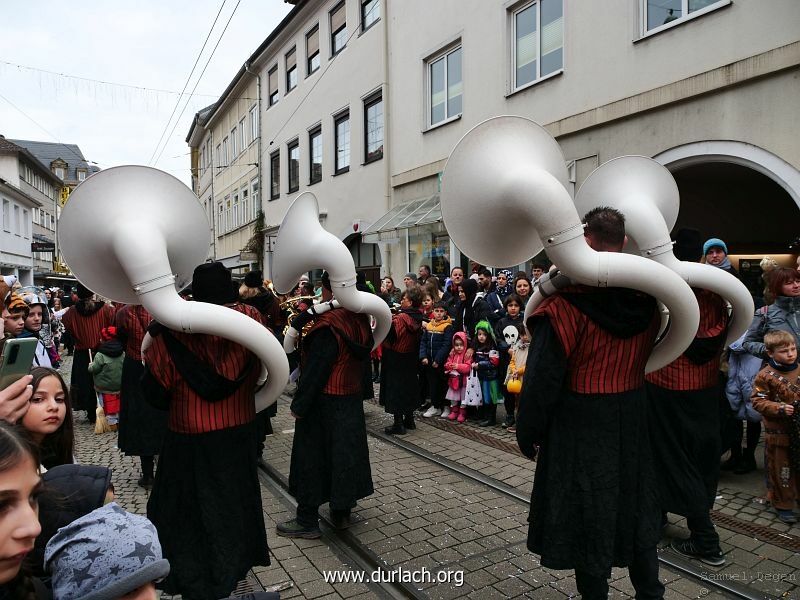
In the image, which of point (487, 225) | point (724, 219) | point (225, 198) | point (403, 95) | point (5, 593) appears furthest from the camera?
point (225, 198)

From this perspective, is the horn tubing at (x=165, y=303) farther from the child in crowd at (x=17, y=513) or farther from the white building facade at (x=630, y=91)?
the white building facade at (x=630, y=91)

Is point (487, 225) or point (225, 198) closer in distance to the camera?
point (487, 225)

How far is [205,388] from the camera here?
2.79 m

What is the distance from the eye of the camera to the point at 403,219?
13070 mm

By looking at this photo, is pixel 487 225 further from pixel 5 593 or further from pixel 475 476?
pixel 475 476

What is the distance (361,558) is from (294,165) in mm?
18717

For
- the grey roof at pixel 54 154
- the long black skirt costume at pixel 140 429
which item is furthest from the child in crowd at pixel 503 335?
the grey roof at pixel 54 154

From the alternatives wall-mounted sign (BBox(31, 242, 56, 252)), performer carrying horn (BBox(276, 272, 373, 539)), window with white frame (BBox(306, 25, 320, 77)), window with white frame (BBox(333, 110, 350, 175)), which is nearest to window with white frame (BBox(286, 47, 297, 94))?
window with white frame (BBox(306, 25, 320, 77))

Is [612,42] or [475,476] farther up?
[612,42]

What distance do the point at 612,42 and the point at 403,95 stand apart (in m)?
6.41

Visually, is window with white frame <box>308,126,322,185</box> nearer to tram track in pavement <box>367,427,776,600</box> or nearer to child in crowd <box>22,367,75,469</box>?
tram track in pavement <box>367,427,776,600</box>

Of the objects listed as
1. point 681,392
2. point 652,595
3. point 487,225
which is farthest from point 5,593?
point 681,392

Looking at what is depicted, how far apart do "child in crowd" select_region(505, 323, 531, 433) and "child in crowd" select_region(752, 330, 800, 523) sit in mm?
2510

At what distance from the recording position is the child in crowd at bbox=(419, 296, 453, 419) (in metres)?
7.30
